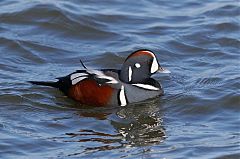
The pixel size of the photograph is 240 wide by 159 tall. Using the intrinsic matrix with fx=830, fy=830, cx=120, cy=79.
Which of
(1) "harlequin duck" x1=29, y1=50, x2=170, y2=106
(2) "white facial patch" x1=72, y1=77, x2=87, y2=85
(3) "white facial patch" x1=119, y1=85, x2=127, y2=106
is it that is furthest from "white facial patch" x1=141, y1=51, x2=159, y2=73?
(2) "white facial patch" x1=72, y1=77, x2=87, y2=85

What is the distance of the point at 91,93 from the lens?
1228 cm

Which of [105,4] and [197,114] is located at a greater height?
[105,4]

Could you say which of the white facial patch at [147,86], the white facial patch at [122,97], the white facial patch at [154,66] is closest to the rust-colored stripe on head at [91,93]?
the white facial patch at [122,97]

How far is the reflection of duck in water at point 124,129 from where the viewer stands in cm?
1055

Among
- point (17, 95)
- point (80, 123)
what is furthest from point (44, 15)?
point (80, 123)

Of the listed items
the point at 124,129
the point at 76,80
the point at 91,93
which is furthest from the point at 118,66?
the point at 124,129

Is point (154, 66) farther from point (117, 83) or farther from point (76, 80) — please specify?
point (76, 80)

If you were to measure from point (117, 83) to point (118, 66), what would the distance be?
7.16 feet

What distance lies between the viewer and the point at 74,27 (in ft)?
53.3

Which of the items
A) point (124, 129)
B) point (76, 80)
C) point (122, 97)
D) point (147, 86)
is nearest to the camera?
point (124, 129)

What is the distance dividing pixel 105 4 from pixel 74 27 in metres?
1.67

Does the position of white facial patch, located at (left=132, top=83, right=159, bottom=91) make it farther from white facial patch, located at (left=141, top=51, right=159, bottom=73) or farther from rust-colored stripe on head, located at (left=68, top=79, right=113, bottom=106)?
rust-colored stripe on head, located at (left=68, top=79, right=113, bottom=106)

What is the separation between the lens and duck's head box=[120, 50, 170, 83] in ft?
40.8

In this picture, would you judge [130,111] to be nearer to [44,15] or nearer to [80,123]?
[80,123]
